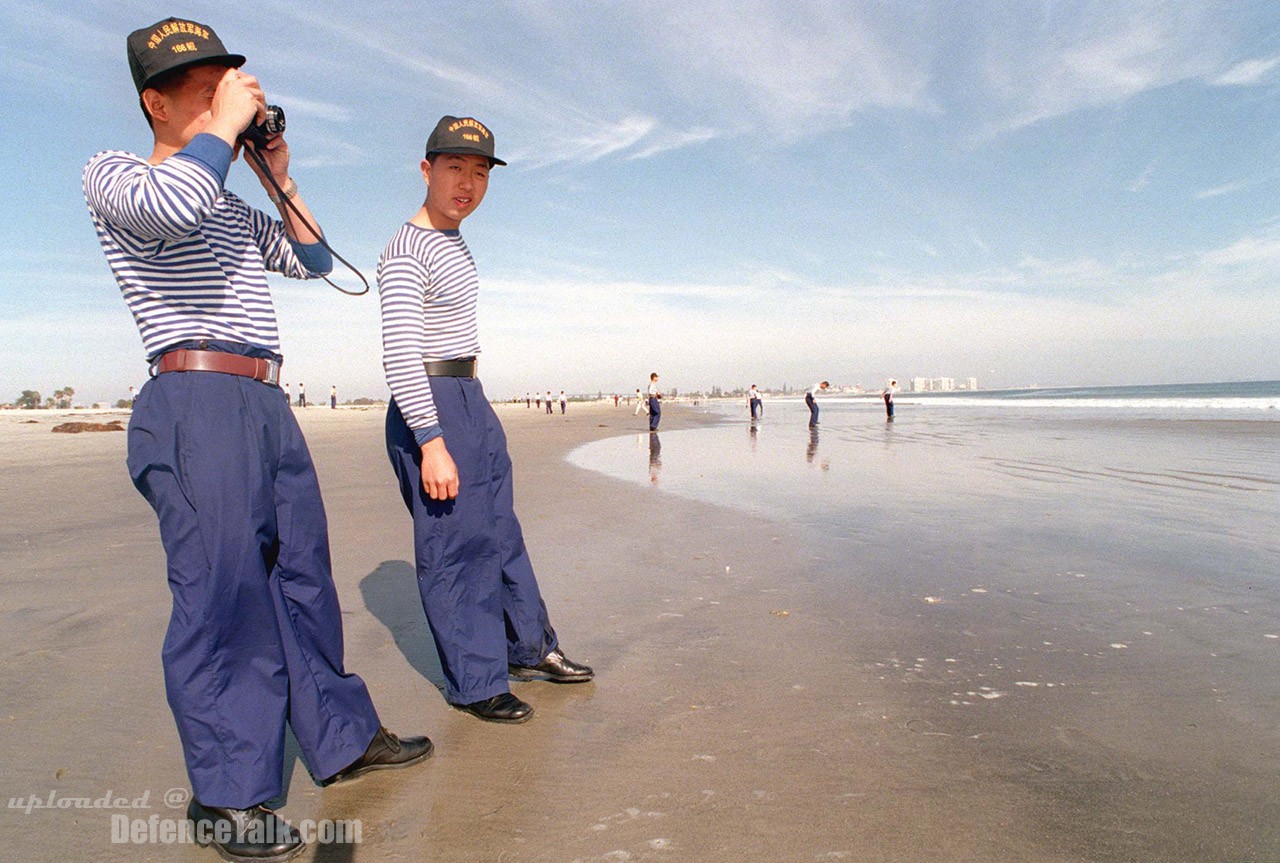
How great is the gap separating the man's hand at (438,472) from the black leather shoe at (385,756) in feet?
2.55

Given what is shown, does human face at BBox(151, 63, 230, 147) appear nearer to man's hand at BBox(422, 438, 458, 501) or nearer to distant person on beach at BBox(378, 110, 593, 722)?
distant person on beach at BBox(378, 110, 593, 722)

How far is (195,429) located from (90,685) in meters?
1.75

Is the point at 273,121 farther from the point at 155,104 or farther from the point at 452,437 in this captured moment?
the point at 452,437

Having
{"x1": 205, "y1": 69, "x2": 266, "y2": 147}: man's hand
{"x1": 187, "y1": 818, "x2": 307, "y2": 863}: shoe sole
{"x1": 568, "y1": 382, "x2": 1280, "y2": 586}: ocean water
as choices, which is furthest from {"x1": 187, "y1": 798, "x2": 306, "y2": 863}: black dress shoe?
{"x1": 568, "y1": 382, "x2": 1280, "y2": 586}: ocean water

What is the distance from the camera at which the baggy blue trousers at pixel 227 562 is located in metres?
1.75

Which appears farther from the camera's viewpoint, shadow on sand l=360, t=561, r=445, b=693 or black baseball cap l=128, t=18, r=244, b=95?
shadow on sand l=360, t=561, r=445, b=693

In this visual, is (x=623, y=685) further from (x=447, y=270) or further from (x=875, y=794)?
(x=447, y=270)

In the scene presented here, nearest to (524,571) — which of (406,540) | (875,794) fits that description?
(875,794)

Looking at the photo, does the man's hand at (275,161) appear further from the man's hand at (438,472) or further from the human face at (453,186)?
the man's hand at (438,472)

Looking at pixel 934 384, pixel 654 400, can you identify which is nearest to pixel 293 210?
pixel 654 400

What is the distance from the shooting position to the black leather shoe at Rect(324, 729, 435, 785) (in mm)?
2102

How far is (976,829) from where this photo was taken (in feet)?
5.84

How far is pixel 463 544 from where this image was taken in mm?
2539

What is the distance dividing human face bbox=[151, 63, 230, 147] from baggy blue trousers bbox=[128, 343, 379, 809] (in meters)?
0.59
